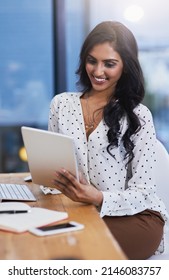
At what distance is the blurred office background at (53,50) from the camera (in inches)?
129

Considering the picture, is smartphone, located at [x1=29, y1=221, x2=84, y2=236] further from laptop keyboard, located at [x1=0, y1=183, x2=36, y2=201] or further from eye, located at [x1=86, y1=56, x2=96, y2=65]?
eye, located at [x1=86, y1=56, x2=96, y2=65]

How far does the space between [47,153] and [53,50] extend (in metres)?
1.96

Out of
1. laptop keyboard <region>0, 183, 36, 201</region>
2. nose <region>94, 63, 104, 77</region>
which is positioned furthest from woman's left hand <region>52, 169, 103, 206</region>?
nose <region>94, 63, 104, 77</region>

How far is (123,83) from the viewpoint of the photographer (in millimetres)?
1746

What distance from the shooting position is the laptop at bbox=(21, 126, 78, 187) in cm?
137

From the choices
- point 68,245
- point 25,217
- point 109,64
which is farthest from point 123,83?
point 68,245

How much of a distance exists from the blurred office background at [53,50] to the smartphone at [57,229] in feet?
7.09

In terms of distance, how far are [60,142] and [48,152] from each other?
74mm

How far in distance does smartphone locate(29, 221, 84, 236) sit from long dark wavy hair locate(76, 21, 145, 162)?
1.52ft

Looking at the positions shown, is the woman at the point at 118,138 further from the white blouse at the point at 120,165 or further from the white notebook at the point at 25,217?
the white notebook at the point at 25,217

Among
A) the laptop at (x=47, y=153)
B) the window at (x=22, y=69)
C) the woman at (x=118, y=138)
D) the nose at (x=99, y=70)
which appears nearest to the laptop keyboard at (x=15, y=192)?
the laptop at (x=47, y=153)

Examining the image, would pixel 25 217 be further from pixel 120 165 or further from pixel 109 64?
pixel 109 64

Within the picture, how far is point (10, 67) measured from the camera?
334 cm
